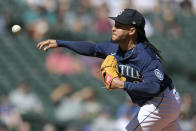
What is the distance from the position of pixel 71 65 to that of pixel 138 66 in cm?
580

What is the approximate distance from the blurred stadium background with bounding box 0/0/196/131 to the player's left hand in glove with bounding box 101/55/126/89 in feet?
11.3

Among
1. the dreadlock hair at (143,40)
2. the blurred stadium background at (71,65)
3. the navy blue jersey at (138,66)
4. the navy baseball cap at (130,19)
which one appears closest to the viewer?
the navy blue jersey at (138,66)

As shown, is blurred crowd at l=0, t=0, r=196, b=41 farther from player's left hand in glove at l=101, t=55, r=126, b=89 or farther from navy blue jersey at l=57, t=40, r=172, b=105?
player's left hand in glove at l=101, t=55, r=126, b=89

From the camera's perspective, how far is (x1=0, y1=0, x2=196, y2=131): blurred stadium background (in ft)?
29.8

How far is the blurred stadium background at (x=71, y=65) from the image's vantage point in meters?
9.09

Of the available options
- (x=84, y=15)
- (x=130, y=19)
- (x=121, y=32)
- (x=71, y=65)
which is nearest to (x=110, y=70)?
(x=121, y=32)

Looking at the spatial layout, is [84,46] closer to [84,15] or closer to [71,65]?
[71,65]

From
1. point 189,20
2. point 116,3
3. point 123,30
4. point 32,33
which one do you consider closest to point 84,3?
point 116,3

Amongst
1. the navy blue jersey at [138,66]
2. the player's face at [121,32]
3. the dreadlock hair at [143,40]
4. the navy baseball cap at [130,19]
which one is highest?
the navy baseball cap at [130,19]

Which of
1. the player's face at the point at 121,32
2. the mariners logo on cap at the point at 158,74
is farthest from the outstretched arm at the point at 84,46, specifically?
the mariners logo on cap at the point at 158,74

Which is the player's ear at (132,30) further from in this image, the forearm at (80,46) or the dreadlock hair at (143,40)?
the forearm at (80,46)

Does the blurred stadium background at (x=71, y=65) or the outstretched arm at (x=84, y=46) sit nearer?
the outstretched arm at (x=84, y=46)

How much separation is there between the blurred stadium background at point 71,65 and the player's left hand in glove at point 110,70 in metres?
3.46

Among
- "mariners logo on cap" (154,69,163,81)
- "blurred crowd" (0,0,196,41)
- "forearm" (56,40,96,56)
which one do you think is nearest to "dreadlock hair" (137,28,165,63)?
"mariners logo on cap" (154,69,163,81)
